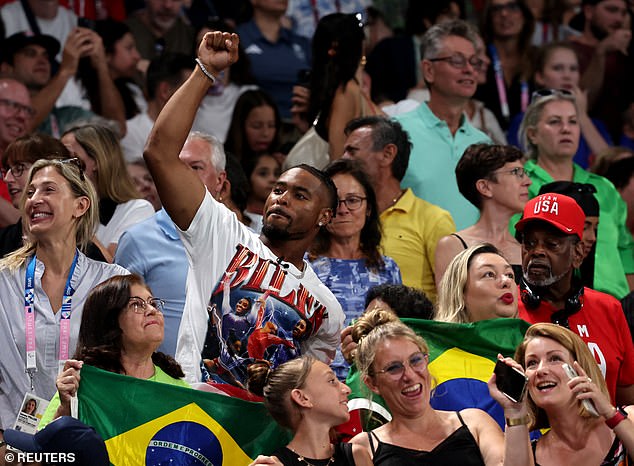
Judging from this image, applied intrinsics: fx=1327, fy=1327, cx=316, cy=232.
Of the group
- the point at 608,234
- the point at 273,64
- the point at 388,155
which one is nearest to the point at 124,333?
the point at 388,155

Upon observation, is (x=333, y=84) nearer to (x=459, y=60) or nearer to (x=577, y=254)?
(x=459, y=60)

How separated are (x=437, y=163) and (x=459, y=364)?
2485 mm

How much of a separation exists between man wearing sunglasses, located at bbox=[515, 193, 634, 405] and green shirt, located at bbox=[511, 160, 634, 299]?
1262 millimetres

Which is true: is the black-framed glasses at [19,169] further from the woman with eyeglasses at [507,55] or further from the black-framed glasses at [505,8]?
the black-framed glasses at [505,8]

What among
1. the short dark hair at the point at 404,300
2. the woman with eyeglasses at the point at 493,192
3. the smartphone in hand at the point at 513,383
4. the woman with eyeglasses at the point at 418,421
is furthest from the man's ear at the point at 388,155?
the smartphone in hand at the point at 513,383

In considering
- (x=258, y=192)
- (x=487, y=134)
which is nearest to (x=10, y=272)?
(x=258, y=192)

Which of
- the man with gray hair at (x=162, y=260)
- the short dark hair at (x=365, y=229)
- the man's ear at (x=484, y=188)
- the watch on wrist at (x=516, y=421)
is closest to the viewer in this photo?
the watch on wrist at (x=516, y=421)

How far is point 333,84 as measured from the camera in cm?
827

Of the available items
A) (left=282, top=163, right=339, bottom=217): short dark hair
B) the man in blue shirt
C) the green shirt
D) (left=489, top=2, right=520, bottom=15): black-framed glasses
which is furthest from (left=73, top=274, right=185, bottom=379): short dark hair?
(left=489, top=2, right=520, bottom=15): black-framed glasses

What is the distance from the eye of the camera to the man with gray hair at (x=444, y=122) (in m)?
8.23

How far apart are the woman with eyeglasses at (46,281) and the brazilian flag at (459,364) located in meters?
1.35

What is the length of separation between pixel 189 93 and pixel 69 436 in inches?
59.1

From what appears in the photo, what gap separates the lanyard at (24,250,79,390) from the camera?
19.7ft

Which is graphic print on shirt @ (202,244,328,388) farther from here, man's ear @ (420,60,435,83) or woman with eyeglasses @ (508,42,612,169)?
woman with eyeglasses @ (508,42,612,169)
